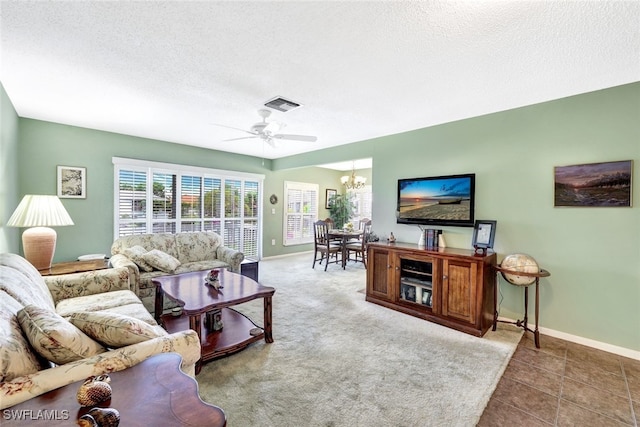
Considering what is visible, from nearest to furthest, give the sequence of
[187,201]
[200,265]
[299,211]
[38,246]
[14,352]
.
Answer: [14,352], [38,246], [200,265], [187,201], [299,211]

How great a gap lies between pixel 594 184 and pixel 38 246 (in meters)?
5.69

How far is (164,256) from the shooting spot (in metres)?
3.64

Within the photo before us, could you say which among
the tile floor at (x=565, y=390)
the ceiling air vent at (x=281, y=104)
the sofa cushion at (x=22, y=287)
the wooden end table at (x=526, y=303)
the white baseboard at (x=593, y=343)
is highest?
the ceiling air vent at (x=281, y=104)

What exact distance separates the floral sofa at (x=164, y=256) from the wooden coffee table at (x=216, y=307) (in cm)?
42

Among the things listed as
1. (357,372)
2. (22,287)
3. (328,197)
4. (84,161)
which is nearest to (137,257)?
(22,287)

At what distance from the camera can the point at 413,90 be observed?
107 inches

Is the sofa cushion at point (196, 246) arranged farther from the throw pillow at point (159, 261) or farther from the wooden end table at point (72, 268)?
the wooden end table at point (72, 268)

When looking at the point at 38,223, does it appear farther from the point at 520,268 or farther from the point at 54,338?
the point at 520,268

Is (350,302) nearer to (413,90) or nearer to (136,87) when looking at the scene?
(413,90)

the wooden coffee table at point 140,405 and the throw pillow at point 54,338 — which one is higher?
the throw pillow at point 54,338

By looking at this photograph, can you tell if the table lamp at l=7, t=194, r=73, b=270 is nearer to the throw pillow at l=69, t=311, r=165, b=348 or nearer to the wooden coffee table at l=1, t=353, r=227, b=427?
the throw pillow at l=69, t=311, r=165, b=348

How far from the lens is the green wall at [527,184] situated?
8.41 ft

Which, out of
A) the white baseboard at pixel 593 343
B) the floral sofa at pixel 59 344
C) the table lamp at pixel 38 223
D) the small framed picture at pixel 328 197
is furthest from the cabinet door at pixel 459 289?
the small framed picture at pixel 328 197

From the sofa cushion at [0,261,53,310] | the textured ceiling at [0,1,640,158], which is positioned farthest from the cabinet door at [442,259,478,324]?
the sofa cushion at [0,261,53,310]
